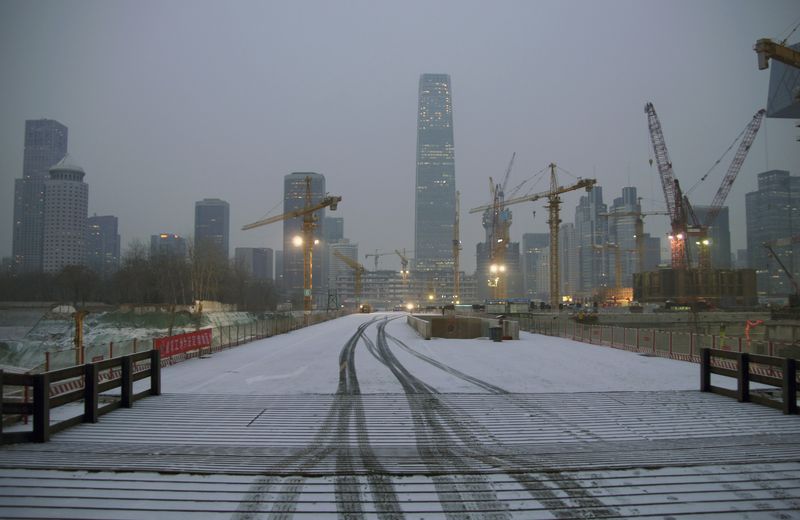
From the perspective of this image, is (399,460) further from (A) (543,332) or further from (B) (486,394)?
(A) (543,332)

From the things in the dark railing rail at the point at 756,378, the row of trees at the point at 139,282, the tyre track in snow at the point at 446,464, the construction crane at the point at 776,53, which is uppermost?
the construction crane at the point at 776,53

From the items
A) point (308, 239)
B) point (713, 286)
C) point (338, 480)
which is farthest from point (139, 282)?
point (713, 286)

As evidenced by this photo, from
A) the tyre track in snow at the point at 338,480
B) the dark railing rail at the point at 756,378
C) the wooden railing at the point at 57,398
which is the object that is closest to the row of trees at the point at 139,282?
the wooden railing at the point at 57,398

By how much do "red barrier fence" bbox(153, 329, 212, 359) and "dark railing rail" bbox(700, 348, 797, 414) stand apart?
17.6 metres

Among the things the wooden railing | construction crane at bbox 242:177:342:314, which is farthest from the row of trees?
the wooden railing

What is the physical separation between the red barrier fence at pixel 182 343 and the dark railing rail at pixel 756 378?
1762 centimetres

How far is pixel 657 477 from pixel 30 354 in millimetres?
58227

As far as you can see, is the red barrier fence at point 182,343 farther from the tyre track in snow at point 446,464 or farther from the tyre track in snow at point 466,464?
the tyre track in snow at point 466,464

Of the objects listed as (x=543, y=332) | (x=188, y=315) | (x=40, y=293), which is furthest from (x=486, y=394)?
(x=40, y=293)

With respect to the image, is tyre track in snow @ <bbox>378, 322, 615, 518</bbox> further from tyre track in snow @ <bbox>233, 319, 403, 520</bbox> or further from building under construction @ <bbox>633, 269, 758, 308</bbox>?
building under construction @ <bbox>633, 269, 758, 308</bbox>

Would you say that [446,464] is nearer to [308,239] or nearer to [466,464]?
[466,464]

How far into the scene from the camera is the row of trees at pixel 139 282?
9356cm

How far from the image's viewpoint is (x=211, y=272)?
313 ft

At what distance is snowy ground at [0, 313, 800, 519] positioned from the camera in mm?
6000
